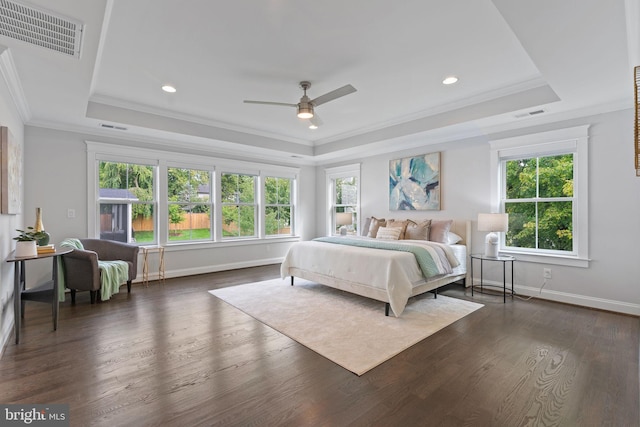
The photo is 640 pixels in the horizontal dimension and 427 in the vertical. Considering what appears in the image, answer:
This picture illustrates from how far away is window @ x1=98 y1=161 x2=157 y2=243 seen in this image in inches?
195

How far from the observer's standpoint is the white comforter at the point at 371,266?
3.47 meters

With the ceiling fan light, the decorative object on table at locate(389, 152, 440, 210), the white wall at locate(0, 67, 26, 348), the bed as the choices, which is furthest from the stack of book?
the decorative object on table at locate(389, 152, 440, 210)

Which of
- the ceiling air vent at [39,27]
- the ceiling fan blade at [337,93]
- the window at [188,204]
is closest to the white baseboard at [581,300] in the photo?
the ceiling fan blade at [337,93]

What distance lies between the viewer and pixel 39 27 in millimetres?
2119

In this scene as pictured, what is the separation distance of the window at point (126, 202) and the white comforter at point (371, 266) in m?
2.85

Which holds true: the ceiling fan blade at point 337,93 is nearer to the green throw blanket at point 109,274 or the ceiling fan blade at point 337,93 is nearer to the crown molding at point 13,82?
the crown molding at point 13,82

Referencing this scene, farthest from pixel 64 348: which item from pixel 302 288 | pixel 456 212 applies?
pixel 456 212

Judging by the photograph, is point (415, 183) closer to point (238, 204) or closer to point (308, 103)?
point (308, 103)

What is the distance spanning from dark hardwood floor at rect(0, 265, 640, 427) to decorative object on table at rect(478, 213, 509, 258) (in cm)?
110

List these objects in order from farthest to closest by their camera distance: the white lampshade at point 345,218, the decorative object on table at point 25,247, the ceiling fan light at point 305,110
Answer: the white lampshade at point 345,218, the ceiling fan light at point 305,110, the decorative object on table at point 25,247

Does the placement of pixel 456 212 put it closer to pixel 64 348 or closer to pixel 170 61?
pixel 170 61

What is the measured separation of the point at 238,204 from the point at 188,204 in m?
1.04

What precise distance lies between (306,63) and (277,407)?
3069 mm

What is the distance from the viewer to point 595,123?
3781 mm
